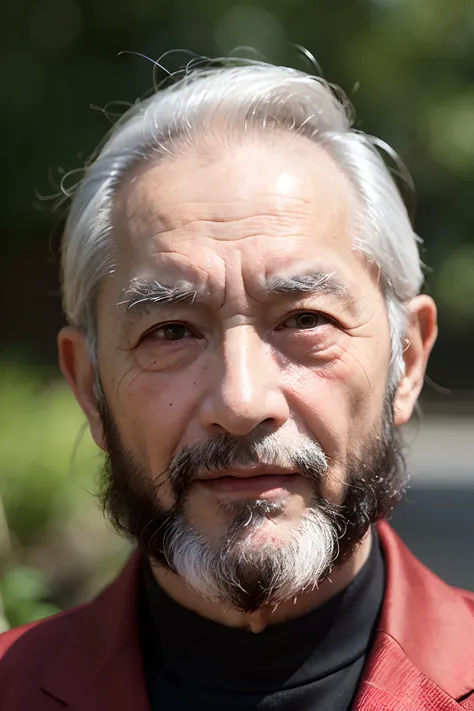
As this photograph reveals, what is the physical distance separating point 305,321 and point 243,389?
0.85 feet

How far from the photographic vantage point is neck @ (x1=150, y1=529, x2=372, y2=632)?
2092 mm

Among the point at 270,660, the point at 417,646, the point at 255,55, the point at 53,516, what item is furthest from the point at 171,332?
the point at 255,55

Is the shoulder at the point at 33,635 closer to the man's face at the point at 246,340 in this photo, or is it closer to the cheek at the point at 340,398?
the man's face at the point at 246,340

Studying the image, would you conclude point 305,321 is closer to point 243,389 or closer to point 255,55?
→ point 243,389

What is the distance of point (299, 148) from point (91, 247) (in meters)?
0.54

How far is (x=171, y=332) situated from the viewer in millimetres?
2115

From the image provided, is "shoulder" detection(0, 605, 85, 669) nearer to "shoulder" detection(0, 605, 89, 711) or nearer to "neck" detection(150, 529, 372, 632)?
"shoulder" detection(0, 605, 89, 711)

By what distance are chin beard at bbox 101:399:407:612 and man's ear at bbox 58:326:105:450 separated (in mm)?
217

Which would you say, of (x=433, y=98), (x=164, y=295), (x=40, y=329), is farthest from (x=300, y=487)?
(x=40, y=329)

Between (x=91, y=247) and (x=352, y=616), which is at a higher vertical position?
(x=91, y=247)

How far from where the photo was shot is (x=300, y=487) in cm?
200

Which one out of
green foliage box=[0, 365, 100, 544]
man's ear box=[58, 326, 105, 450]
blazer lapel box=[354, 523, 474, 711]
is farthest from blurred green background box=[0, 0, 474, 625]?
blazer lapel box=[354, 523, 474, 711]

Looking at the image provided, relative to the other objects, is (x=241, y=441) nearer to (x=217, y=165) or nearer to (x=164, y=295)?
(x=164, y=295)

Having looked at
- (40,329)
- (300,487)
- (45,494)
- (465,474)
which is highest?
(300,487)
